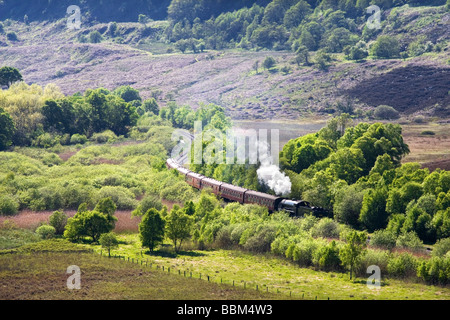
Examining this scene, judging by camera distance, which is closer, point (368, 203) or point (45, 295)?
point (45, 295)

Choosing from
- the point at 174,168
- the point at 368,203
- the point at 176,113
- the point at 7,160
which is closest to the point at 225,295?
the point at 368,203

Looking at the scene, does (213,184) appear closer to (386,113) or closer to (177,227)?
(177,227)

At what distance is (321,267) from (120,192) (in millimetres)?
39995

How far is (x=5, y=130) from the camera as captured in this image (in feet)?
427

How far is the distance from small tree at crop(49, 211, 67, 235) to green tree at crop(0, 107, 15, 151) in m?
59.7

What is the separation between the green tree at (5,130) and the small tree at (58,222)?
59.7 meters

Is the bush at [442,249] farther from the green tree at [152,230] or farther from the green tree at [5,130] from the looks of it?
the green tree at [5,130]

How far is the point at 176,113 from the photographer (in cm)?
18425

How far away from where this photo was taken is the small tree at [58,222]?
2977 inches

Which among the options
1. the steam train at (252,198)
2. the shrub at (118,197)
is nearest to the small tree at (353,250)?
the steam train at (252,198)

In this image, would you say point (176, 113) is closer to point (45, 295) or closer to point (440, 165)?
point (440, 165)

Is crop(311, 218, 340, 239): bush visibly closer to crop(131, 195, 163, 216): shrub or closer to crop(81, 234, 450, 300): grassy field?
crop(81, 234, 450, 300): grassy field

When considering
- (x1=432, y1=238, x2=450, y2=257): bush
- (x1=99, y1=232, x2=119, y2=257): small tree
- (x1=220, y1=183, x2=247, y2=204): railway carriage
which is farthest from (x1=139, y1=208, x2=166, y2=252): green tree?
(x1=432, y1=238, x2=450, y2=257): bush

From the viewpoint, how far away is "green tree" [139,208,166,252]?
68.2 metres
